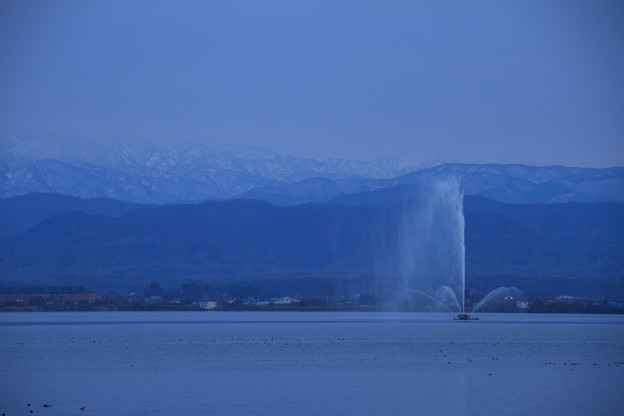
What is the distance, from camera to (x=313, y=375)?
5881 centimetres

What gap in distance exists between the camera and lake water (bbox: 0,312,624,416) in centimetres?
4534

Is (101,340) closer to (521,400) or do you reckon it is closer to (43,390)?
(43,390)

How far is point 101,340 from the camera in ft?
312

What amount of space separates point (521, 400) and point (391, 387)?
7.93 m

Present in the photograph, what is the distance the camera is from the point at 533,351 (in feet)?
255

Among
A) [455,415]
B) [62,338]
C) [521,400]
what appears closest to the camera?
[455,415]

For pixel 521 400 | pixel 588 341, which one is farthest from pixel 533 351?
pixel 521 400

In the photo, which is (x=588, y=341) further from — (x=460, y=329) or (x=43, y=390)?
(x=43, y=390)

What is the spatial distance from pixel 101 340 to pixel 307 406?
175 feet

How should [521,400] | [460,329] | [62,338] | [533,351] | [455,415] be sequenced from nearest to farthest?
[455,415], [521,400], [533,351], [62,338], [460,329]

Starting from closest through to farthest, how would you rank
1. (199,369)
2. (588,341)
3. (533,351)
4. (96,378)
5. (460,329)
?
(96,378), (199,369), (533,351), (588,341), (460,329)

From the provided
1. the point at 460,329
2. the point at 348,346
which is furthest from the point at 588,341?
the point at 460,329

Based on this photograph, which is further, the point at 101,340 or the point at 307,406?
the point at 101,340

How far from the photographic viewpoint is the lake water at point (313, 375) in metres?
45.3
